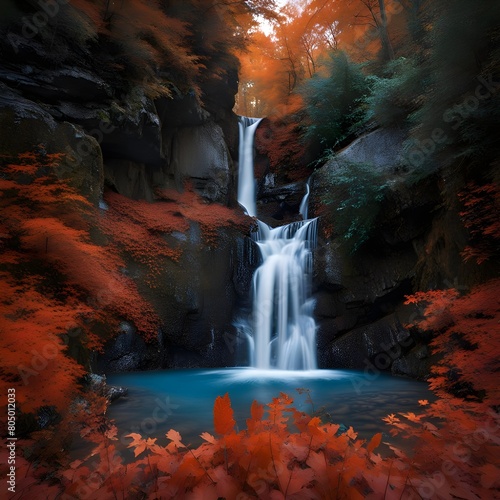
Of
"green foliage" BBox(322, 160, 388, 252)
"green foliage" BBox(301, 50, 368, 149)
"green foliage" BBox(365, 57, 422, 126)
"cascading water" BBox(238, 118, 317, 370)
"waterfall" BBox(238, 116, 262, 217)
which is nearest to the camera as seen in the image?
"green foliage" BBox(322, 160, 388, 252)

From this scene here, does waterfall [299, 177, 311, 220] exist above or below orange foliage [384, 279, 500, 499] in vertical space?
above

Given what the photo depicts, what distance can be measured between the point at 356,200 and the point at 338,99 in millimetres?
7775

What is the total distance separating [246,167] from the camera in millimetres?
19125

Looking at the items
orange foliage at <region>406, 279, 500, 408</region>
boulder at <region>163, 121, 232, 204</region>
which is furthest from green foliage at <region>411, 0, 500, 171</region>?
boulder at <region>163, 121, 232, 204</region>

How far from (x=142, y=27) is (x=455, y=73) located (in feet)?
33.0

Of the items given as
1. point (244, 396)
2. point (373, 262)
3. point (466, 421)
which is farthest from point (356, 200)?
point (466, 421)

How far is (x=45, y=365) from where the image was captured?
3473 mm

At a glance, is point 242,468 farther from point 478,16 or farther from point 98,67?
point 98,67

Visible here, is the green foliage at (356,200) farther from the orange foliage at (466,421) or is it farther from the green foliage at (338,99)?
the green foliage at (338,99)

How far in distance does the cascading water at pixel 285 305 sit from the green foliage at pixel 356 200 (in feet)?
6.70

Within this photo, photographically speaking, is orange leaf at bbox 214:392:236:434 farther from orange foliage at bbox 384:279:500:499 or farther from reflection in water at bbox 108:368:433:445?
reflection in water at bbox 108:368:433:445

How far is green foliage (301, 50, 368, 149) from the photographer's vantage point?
1485 centimetres

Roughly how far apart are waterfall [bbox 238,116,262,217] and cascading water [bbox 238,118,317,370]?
5162mm

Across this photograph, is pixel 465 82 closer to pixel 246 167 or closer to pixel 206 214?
pixel 206 214
